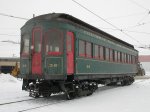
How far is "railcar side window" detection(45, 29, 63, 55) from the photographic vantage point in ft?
37.4

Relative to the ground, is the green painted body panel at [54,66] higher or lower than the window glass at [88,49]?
lower

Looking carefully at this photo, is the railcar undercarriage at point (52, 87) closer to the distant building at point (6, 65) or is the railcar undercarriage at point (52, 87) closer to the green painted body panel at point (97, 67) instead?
the green painted body panel at point (97, 67)

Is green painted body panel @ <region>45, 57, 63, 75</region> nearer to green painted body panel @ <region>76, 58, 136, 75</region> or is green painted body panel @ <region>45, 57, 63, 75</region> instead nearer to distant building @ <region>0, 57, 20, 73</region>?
green painted body panel @ <region>76, 58, 136, 75</region>

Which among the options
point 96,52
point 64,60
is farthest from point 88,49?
point 64,60

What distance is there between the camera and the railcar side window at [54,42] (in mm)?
11406

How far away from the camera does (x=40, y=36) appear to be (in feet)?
38.2

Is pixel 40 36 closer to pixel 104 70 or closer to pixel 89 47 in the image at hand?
pixel 89 47

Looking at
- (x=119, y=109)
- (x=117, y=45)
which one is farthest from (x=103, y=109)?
(x=117, y=45)

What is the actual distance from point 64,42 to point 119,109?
3652 millimetres

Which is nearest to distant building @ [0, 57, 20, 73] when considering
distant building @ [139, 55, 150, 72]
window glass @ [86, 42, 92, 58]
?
window glass @ [86, 42, 92, 58]

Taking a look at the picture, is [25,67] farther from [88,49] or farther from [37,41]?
[88,49]

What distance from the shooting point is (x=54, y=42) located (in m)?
11.5

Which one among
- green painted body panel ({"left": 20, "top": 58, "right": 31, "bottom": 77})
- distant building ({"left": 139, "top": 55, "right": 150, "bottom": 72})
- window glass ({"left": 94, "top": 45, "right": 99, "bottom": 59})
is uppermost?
distant building ({"left": 139, "top": 55, "right": 150, "bottom": 72})

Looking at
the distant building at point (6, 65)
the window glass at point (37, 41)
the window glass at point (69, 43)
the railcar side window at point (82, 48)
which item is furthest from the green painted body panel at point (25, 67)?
the distant building at point (6, 65)
